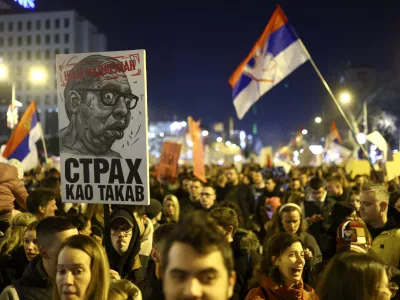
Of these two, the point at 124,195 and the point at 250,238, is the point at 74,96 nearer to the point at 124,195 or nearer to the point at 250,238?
the point at 124,195

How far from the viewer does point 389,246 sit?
574 centimetres

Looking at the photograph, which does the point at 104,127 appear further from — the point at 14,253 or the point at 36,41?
the point at 36,41

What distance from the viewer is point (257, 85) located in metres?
12.7

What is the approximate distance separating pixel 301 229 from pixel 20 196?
11.8ft

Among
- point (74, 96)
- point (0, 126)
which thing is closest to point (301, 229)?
point (74, 96)

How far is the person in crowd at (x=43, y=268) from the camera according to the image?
394 cm

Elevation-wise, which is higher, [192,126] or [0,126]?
[0,126]

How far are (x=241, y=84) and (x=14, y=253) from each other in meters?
8.35

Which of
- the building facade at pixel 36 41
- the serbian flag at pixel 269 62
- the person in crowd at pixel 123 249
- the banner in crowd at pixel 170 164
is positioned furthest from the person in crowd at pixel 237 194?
the building facade at pixel 36 41

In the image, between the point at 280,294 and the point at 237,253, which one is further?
the point at 237,253

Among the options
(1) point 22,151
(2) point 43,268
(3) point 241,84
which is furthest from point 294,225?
(1) point 22,151

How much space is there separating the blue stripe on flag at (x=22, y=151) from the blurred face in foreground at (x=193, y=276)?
1413cm

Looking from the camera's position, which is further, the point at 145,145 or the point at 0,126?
the point at 0,126

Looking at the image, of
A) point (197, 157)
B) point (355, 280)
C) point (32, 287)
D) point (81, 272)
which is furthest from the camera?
point (197, 157)
